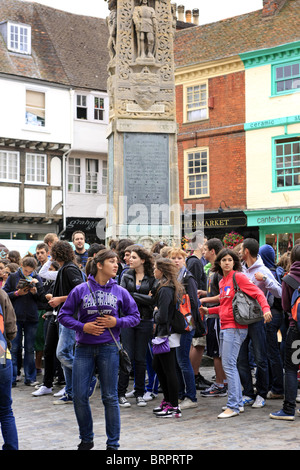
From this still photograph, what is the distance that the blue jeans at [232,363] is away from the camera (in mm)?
7113

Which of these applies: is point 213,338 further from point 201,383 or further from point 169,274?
point 169,274

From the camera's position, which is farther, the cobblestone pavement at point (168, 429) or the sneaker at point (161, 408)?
the sneaker at point (161, 408)

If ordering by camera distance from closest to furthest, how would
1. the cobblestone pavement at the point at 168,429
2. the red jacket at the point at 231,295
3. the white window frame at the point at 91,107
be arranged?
the cobblestone pavement at the point at 168,429 → the red jacket at the point at 231,295 → the white window frame at the point at 91,107

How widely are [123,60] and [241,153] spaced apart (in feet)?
46.9

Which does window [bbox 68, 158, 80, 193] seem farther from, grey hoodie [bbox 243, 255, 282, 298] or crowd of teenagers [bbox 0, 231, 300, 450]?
grey hoodie [bbox 243, 255, 282, 298]

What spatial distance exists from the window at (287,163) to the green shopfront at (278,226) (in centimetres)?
112

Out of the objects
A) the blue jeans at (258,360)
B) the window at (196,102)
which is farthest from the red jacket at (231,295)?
the window at (196,102)

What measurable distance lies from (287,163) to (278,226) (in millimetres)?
2582

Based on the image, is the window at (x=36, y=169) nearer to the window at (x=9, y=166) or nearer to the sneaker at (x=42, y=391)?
the window at (x=9, y=166)

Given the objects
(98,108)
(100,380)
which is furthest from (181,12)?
(100,380)

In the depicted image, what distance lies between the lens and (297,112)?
82.6 ft

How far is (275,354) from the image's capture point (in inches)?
317
